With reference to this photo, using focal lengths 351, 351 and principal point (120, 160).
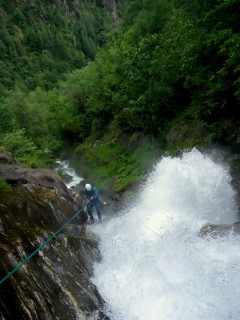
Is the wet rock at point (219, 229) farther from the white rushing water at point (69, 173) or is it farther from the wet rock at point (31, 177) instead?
the white rushing water at point (69, 173)

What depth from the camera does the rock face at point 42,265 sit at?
8.15 m

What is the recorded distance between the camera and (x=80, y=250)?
12.0 meters

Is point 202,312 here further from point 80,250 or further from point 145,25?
point 145,25

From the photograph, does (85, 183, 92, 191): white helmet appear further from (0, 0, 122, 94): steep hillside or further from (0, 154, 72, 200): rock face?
(0, 0, 122, 94): steep hillside

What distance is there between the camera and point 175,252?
1201cm

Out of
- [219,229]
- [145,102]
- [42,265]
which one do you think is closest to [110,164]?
[145,102]

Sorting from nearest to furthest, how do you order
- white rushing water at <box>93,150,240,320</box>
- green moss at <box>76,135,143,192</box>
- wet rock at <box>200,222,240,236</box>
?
white rushing water at <box>93,150,240,320</box>, wet rock at <box>200,222,240,236</box>, green moss at <box>76,135,143,192</box>

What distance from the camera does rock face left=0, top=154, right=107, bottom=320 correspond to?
8148 millimetres

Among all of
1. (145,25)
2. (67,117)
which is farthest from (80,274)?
(67,117)

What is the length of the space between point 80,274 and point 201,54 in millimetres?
13114

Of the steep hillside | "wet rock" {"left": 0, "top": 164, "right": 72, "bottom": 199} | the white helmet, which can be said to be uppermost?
the steep hillside

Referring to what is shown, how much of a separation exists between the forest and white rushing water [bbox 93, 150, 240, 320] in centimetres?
277

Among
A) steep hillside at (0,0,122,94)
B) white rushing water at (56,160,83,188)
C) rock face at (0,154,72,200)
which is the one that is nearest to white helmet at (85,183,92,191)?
rock face at (0,154,72,200)

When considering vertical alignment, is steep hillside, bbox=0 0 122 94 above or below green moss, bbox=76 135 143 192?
above
